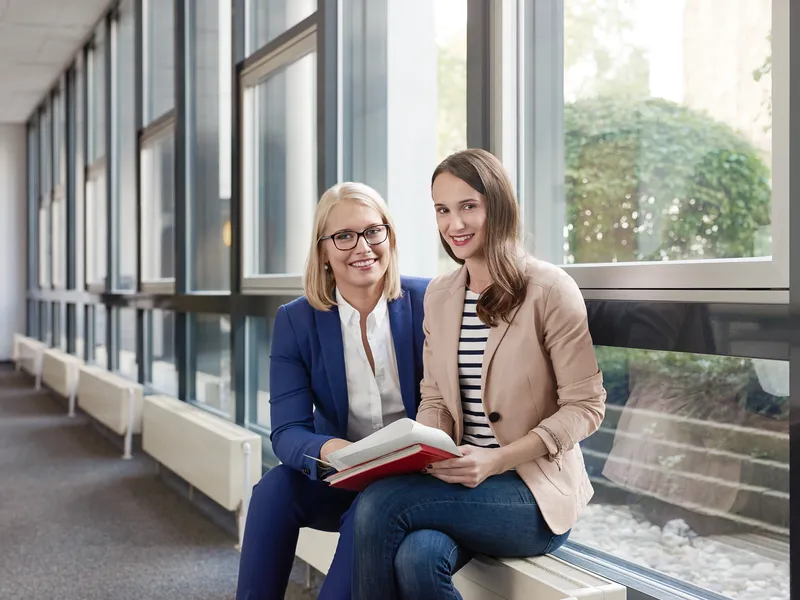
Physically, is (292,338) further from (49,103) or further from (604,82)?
(49,103)

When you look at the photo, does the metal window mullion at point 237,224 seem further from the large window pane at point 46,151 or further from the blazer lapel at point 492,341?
the large window pane at point 46,151

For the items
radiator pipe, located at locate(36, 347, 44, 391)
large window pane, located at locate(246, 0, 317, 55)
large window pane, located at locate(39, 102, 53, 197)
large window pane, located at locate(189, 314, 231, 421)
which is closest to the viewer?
large window pane, located at locate(246, 0, 317, 55)

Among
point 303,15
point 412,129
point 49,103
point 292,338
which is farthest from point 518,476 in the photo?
point 49,103

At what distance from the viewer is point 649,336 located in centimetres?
176

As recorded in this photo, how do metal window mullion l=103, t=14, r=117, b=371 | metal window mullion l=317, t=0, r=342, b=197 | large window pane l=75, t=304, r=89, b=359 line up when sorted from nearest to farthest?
1. metal window mullion l=317, t=0, r=342, b=197
2. metal window mullion l=103, t=14, r=117, b=371
3. large window pane l=75, t=304, r=89, b=359

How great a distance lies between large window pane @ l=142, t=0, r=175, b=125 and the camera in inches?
214

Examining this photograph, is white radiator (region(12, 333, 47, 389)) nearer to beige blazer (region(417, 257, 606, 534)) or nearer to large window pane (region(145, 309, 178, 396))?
large window pane (region(145, 309, 178, 396))

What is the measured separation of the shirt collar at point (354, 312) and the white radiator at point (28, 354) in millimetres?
7740

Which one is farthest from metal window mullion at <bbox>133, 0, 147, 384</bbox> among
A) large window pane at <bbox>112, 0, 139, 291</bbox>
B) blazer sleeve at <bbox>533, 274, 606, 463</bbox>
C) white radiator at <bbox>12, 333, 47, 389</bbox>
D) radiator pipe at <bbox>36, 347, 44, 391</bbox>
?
blazer sleeve at <bbox>533, 274, 606, 463</bbox>

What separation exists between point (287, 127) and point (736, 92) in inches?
96.7

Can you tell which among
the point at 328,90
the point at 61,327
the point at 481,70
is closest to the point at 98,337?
the point at 61,327

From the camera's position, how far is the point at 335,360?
2.17m

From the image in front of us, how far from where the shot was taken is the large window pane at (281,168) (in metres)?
3.63

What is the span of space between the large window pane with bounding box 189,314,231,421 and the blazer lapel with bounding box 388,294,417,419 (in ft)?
7.38
